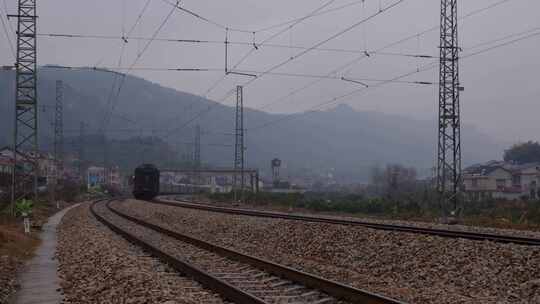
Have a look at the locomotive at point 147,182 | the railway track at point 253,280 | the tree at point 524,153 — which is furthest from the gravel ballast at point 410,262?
the tree at point 524,153

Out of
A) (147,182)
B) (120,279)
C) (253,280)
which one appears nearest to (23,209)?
(120,279)

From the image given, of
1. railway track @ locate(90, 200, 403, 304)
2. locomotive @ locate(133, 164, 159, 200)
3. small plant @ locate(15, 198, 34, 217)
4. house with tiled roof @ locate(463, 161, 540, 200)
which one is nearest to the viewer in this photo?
railway track @ locate(90, 200, 403, 304)

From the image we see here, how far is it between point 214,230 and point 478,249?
15.1 m

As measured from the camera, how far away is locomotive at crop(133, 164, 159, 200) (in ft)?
216

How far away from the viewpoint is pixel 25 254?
1970 centimetres

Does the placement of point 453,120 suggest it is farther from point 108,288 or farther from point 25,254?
point 108,288

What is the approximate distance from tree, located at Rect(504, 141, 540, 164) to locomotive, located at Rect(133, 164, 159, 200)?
7281 centimetres

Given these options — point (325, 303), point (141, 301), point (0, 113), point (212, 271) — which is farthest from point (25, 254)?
point (0, 113)

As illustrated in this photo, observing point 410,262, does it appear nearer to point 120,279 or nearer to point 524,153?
point 120,279

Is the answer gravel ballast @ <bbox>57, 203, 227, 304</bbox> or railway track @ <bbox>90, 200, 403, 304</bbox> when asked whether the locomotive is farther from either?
railway track @ <bbox>90, 200, 403, 304</bbox>

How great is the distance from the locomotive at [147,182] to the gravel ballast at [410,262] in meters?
44.6

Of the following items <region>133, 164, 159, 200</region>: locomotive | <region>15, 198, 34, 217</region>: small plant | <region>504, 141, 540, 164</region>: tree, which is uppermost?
<region>504, 141, 540, 164</region>: tree

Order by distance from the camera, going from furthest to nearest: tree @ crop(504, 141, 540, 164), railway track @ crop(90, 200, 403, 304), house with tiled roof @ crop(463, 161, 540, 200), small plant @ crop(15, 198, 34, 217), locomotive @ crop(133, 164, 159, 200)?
tree @ crop(504, 141, 540, 164)
house with tiled roof @ crop(463, 161, 540, 200)
locomotive @ crop(133, 164, 159, 200)
small plant @ crop(15, 198, 34, 217)
railway track @ crop(90, 200, 403, 304)

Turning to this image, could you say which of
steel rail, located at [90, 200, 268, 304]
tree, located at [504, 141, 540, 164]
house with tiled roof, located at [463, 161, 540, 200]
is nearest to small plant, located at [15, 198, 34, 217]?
steel rail, located at [90, 200, 268, 304]
